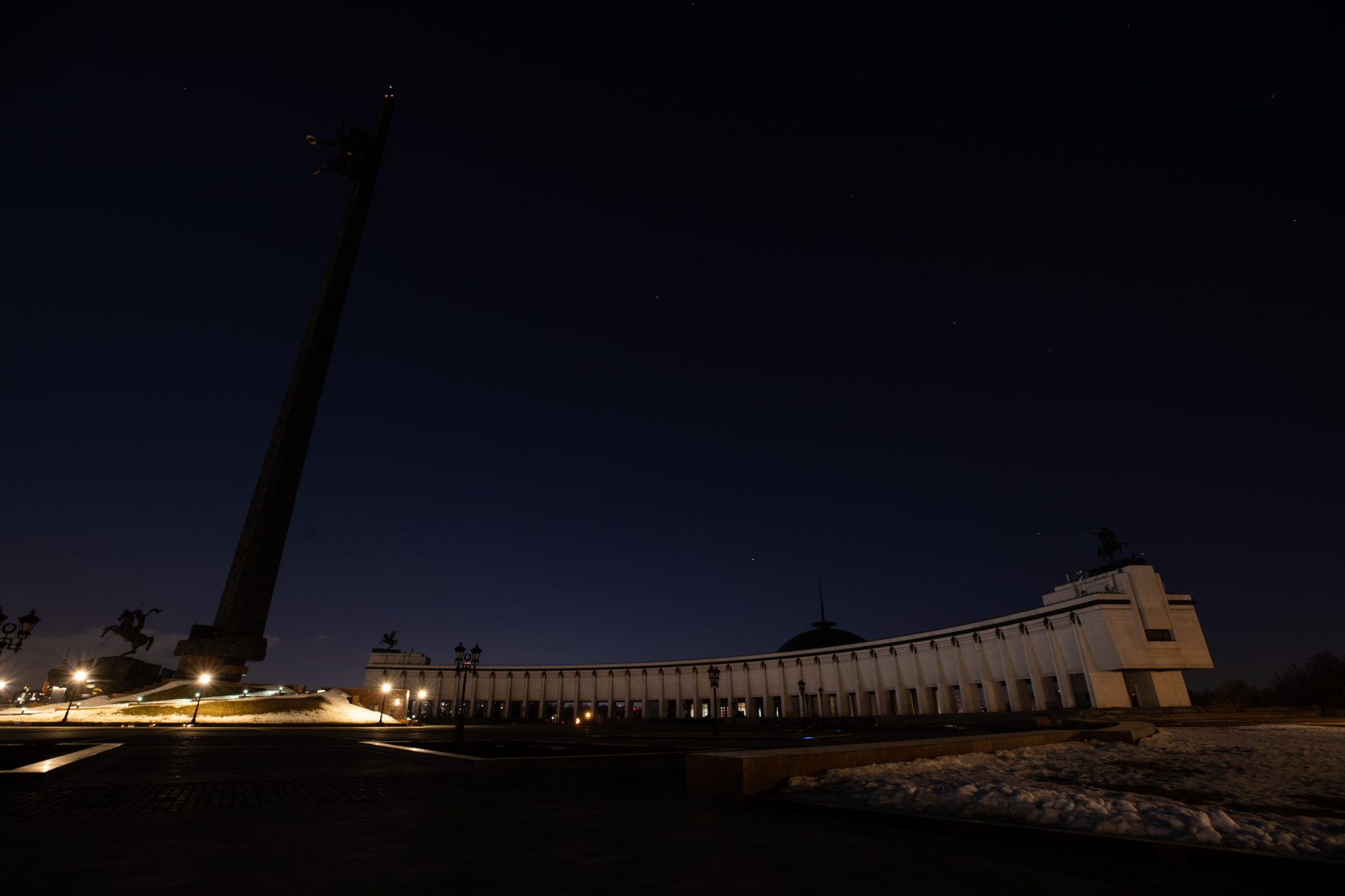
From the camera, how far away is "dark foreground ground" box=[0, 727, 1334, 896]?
4840 mm

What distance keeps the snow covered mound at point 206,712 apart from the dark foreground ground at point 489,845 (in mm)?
33961

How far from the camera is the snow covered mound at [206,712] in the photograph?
1463 inches

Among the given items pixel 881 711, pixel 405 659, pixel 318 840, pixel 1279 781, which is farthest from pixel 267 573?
pixel 405 659

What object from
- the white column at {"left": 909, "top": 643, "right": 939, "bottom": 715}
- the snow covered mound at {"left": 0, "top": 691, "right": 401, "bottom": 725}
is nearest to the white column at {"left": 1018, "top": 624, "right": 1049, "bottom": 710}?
the white column at {"left": 909, "top": 643, "right": 939, "bottom": 715}

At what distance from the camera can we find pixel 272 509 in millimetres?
33375

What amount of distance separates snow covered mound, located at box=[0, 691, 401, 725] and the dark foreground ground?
34.0 m

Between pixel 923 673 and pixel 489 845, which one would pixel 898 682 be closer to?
pixel 923 673

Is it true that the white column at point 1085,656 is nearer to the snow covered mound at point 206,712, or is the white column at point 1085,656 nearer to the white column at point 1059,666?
the white column at point 1059,666

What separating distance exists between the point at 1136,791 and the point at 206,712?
48.0 m

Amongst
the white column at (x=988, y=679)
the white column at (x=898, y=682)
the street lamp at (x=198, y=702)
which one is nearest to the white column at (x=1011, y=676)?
the white column at (x=988, y=679)

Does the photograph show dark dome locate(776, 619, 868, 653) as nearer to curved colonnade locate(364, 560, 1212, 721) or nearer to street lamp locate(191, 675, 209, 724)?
curved colonnade locate(364, 560, 1212, 721)

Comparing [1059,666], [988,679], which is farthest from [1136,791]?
[988,679]

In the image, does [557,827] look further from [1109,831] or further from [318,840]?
[1109,831]

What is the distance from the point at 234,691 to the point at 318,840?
4662 centimetres
